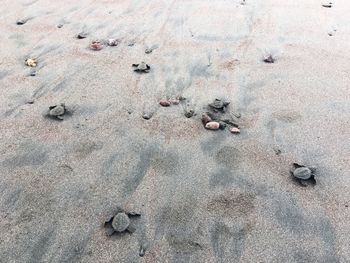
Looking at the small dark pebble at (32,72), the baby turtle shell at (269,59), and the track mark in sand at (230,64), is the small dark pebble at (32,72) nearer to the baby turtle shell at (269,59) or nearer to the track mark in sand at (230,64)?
the track mark in sand at (230,64)

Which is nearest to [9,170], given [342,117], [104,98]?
[104,98]

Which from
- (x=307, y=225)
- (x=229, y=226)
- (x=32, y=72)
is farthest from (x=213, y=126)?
(x=32, y=72)

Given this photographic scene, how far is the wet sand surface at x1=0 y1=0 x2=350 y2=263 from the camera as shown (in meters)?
2.12

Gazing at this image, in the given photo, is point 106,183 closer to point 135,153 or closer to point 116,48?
point 135,153

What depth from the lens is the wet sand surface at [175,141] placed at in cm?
212

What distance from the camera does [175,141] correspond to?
2795 mm

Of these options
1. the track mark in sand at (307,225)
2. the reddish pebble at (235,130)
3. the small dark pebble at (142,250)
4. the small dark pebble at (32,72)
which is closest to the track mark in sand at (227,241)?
the track mark in sand at (307,225)

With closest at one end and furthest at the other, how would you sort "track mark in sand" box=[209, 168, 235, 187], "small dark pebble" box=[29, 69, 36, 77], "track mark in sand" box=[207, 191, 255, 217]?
"track mark in sand" box=[207, 191, 255, 217]
"track mark in sand" box=[209, 168, 235, 187]
"small dark pebble" box=[29, 69, 36, 77]

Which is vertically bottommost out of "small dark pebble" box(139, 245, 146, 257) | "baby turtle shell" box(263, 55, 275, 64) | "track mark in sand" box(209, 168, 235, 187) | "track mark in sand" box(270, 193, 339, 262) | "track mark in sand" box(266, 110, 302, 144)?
"baby turtle shell" box(263, 55, 275, 64)

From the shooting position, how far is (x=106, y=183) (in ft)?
8.01

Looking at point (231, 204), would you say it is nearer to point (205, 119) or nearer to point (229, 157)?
point (229, 157)

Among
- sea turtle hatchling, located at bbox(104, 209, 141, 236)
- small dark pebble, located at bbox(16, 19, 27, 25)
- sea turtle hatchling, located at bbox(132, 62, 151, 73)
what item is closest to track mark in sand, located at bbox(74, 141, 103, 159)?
sea turtle hatchling, located at bbox(104, 209, 141, 236)

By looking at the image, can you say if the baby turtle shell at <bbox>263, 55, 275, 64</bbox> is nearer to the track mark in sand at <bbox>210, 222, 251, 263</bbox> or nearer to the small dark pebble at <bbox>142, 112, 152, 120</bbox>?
the small dark pebble at <bbox>142, 112, 152, 120</bbox>

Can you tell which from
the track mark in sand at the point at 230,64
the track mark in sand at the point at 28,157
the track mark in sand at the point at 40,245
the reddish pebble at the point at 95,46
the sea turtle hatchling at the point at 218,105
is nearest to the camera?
the track mark in sand at the point at 40,245
